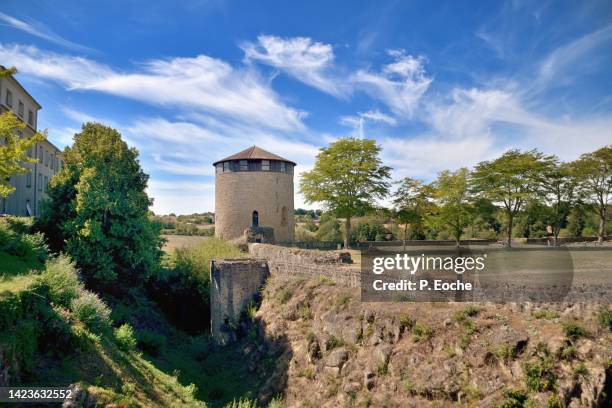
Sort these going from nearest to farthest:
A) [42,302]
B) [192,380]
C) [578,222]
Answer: [42,302] < [192,380] < [578,222]

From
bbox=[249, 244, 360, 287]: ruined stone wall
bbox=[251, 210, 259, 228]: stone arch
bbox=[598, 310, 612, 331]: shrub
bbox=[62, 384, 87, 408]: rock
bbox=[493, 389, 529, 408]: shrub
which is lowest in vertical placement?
bbox=[493, 389, 529, 408]: shrub

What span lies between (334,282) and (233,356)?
5.30 meters

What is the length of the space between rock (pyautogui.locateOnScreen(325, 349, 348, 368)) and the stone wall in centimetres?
618

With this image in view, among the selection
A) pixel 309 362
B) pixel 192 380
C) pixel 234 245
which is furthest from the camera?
pixel 234 245

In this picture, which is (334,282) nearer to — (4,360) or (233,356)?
(233,356)

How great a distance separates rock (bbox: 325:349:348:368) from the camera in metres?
10.9

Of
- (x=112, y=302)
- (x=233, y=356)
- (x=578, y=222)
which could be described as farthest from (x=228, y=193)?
(x=578, y=222)

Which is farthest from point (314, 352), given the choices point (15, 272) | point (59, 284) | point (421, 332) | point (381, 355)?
point (15, 272)

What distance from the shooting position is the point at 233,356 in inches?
599

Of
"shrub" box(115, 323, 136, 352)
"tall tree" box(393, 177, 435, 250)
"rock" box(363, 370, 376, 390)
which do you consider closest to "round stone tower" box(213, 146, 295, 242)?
"tall tree" box(393, 177, 435, 250)

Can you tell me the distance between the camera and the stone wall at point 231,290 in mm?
16375

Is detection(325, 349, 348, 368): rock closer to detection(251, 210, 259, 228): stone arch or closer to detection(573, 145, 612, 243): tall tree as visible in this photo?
detection(251, 210, 259, 228): stone arch

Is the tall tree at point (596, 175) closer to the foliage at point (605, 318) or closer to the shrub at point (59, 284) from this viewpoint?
the foliage at point (605, 318)

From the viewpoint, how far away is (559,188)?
87.4 feet
